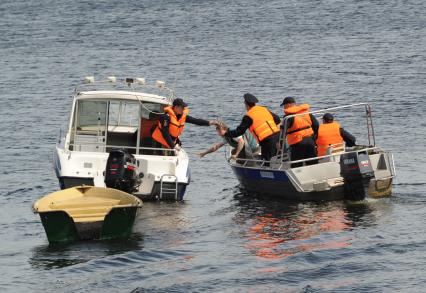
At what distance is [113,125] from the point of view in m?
25.5

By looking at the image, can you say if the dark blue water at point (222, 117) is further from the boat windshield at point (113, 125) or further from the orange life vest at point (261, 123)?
the boat windshield at point (113, 125)

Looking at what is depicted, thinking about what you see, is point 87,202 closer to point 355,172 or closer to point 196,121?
point 196,121

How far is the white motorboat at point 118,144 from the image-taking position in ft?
74.0

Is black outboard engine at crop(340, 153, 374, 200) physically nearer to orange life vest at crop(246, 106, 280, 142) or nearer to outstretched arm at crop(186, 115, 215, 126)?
orange life vest at crop(246, 106, 280, 142)

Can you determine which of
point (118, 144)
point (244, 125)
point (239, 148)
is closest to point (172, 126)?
point (244, 125)

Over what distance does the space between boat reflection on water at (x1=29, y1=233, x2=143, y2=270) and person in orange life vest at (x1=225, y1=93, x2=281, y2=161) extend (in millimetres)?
4219

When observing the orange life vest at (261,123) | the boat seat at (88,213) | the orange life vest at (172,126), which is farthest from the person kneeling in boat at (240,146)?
the boat seat at (88,213)

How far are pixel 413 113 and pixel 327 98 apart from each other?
5273 millimetres

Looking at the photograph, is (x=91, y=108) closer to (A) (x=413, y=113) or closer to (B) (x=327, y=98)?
(A) (x=413, y=113)

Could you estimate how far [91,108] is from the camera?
24766 millimetres

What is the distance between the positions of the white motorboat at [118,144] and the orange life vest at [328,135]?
2.94m

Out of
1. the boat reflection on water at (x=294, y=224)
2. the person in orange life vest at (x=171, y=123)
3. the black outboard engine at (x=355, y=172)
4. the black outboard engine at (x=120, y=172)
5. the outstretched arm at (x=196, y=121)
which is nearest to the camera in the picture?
the boat reflection on water at (x=294, y=224)

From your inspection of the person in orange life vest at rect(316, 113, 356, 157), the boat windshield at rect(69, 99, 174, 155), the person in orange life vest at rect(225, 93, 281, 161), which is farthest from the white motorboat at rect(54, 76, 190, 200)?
the person in orange life vest at rect(316, 113, 356, 157)

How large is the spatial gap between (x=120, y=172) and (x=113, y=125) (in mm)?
4067
